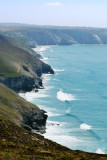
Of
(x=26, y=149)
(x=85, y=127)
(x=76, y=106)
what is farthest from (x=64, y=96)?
(x=26, y=149)

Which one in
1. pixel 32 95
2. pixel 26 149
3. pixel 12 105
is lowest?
pixel 26 149

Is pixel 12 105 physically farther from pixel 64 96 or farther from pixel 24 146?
pixel 24 146

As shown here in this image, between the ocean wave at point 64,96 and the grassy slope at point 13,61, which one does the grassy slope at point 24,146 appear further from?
the grassy slope at point 13,61

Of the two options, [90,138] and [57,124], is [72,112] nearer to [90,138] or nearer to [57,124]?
[57,124]

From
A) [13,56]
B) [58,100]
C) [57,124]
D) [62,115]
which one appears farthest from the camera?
[13,56]

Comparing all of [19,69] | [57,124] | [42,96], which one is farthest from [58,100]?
[19,69]

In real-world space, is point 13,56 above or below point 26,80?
above

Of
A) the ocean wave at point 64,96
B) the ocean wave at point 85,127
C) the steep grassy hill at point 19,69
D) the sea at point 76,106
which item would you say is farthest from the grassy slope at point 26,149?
the steep grassy hill at point 19,69
